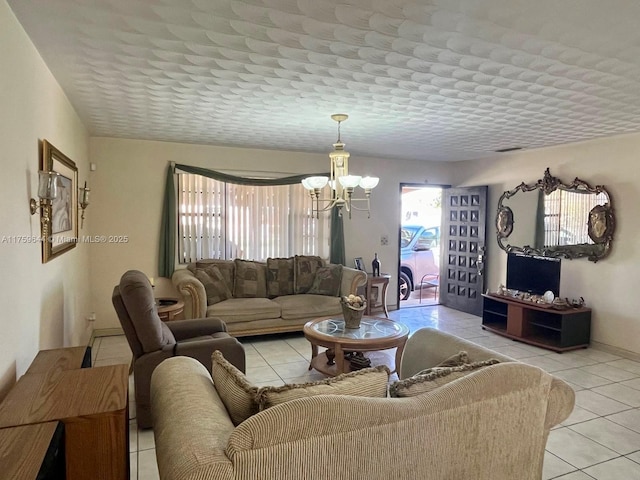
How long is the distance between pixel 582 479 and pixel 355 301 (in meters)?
2.08

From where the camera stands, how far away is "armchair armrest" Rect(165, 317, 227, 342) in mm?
3648

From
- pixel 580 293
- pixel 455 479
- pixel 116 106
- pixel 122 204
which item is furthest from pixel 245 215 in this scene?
pixel 455 479

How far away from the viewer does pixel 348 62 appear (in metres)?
2.53

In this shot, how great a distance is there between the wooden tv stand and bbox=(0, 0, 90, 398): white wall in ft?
15.8

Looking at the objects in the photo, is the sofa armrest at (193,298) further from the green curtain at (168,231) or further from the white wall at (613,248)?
the white wall at (613,248)

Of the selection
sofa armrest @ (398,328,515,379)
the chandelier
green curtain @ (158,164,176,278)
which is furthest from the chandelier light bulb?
green curtain @ (158,164,176,278)

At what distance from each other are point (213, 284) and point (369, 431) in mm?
4024

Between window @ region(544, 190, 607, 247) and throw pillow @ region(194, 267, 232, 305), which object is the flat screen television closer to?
window @ region(544, 190, 607, 247)

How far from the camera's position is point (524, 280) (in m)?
5.51

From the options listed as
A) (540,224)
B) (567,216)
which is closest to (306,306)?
(540,224)

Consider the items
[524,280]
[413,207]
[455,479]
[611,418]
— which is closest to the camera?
[455,479]

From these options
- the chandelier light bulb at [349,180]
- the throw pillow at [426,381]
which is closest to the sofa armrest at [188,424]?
the throw pillow at [426,381]

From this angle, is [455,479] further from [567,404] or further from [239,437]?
[239,437]

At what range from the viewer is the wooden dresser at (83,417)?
5.18ft
